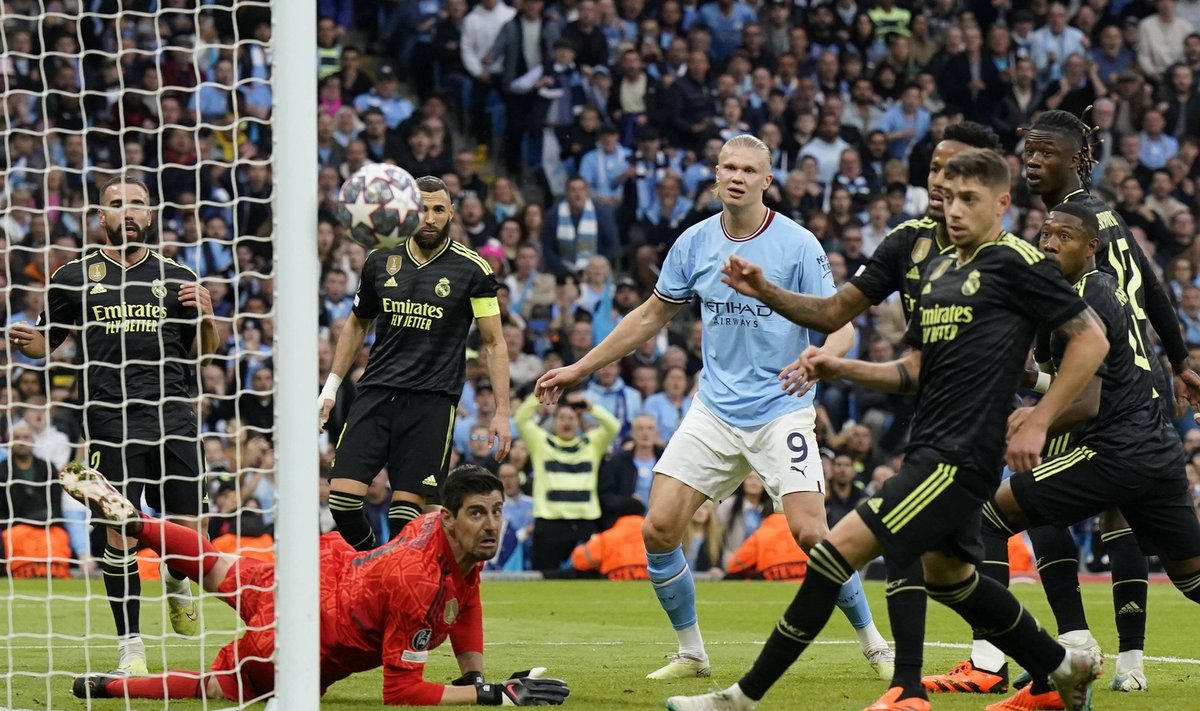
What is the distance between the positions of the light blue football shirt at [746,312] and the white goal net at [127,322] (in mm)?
2260

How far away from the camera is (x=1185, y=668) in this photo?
8789mm

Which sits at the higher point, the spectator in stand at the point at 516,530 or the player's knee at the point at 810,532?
the player's knee at the point at 810,532

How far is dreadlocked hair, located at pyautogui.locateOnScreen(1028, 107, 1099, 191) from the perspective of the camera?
7.78m

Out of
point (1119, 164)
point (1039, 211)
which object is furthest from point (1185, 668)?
point (1119, 164)

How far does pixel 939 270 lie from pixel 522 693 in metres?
2.49

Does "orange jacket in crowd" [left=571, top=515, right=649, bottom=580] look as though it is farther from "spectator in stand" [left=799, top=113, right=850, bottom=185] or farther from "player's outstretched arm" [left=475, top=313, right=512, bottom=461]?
"player's outstretched arm" [left=475, top=313, right=512, bottom=461]

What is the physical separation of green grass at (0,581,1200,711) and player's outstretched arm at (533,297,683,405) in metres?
1.48

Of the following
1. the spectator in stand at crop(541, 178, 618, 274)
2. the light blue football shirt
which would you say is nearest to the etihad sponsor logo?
the light blue football shirt

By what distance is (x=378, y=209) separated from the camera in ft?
20.9

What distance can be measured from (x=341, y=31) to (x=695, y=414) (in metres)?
13.8

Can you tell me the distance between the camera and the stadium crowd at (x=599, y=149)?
16531mm

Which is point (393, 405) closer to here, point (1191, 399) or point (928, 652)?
point (928, 652)

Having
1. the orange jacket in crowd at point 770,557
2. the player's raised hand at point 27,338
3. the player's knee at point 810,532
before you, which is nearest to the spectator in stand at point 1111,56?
the orange jacket in crowd at point 770,557

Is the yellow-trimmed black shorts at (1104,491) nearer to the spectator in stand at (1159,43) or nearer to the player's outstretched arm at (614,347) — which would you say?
the player's outstretched arm at (614,347)
